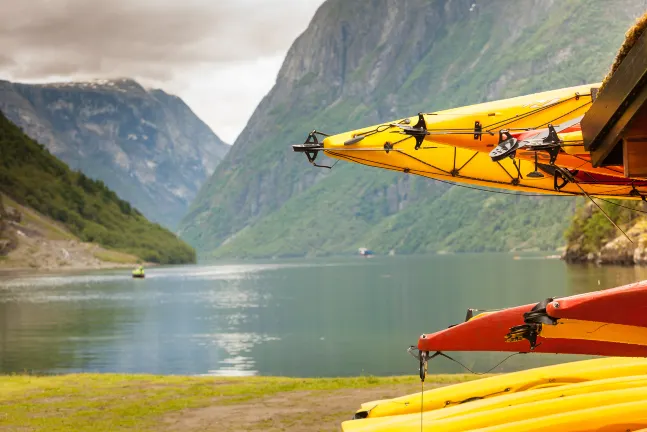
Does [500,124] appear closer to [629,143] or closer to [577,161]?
[577,161]

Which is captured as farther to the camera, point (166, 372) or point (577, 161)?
point (166, 372)

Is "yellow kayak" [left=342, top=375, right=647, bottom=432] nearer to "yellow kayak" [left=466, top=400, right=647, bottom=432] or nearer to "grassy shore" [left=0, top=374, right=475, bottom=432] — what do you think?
"yellow kayak" [left=466, top=400, right=647, bottom=432]

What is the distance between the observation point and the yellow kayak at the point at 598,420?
1268 cm

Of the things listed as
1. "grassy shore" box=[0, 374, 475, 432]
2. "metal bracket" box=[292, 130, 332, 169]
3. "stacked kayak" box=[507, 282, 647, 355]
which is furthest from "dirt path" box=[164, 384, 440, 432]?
"stacked kayak" box=[507, 282, 647, 355]

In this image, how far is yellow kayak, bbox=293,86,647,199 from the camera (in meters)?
15.2

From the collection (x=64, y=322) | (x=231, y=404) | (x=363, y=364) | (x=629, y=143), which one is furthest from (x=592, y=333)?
(x=64, y=322)

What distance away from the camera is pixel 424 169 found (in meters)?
19.1

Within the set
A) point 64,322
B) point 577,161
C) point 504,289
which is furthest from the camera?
point 504,289

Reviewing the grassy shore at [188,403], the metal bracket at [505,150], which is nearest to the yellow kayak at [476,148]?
the metal bracket at [505,150]

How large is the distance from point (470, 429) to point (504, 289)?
255ft

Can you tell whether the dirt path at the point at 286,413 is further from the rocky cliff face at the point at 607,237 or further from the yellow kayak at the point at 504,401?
the rocky cliff face at the point at 607,237

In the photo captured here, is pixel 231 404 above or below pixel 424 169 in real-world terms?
below

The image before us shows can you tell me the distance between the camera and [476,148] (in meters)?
15.5

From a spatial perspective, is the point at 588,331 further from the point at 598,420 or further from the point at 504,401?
the point at 504,401
